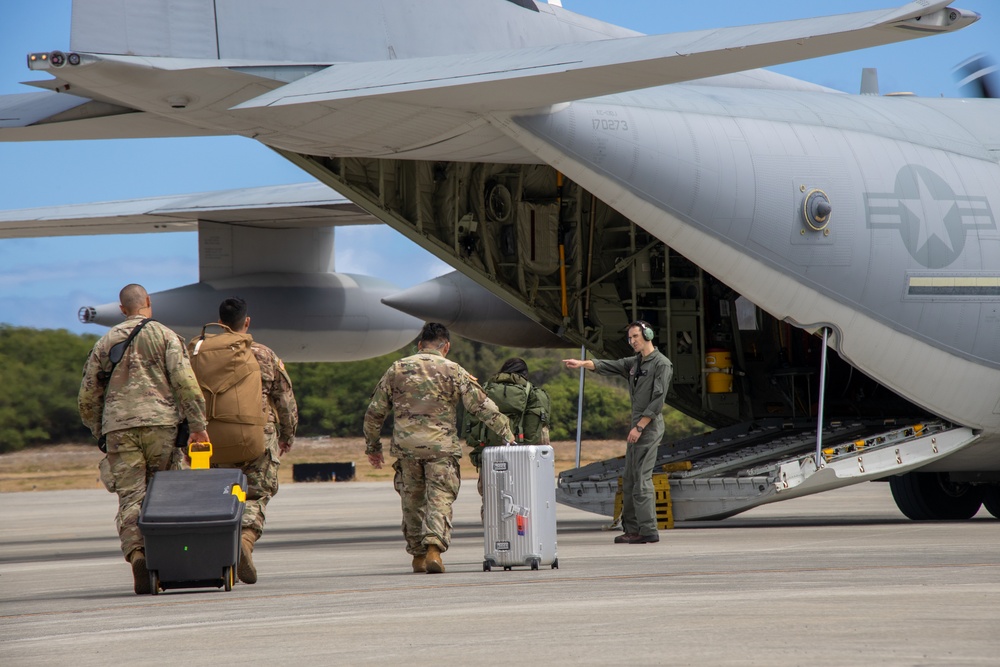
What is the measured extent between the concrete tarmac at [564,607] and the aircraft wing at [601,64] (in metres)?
3.54

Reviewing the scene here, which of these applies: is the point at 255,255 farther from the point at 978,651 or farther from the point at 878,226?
the point at 978,651

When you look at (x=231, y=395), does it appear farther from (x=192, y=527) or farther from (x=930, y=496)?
(x=930, y=496)

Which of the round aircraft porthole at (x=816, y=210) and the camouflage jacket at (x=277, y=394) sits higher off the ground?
the round aircraft porthole at (x=816, y=210)

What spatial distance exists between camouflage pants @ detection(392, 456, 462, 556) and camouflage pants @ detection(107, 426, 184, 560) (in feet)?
5.75

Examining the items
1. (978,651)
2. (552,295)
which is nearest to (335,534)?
(552,295)

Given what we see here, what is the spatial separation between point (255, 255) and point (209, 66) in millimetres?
8017

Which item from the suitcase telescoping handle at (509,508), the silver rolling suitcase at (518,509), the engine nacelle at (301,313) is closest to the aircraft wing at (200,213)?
the engine nacelle at (301,313)

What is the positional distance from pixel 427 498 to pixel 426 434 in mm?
444

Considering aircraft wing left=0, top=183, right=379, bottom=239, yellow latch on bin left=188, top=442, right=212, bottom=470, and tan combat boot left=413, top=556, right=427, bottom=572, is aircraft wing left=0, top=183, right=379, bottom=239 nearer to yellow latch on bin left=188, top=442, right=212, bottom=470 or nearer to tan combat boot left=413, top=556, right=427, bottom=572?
tan combat boot left=413, top=556, right=427, bottom=572

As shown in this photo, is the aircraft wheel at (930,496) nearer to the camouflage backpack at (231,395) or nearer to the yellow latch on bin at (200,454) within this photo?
the camouflage backpack at (231,395)

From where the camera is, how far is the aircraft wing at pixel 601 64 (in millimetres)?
8844

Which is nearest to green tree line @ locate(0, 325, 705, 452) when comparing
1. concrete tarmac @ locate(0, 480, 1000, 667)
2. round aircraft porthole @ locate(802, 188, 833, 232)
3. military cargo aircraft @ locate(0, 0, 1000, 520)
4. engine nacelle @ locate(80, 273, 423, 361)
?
engine nacelle @ locate(80, 273, 423, 361)

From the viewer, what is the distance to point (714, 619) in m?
6.00

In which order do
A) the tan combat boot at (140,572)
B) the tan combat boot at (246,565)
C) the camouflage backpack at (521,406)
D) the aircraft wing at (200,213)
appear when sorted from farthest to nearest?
the aircraft wing at (200,213) → the camouflage backpack at (521,406) → the tan combat boot at (246,565) → the tan combat boot at (140,572)
